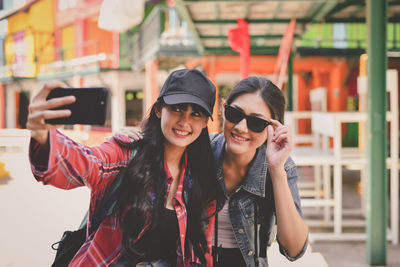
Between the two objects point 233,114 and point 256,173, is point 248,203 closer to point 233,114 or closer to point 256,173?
point 256,173

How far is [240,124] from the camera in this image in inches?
75.8

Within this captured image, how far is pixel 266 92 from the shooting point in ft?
6.55

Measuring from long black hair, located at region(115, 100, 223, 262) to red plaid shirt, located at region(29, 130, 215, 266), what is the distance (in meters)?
0.05

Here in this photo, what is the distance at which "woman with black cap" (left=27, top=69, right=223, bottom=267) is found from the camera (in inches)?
64.3

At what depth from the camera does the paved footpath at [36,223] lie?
285 centimetres

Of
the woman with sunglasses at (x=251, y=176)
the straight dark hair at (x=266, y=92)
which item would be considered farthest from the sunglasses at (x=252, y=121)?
the straight dark hair at (x=266, y=92)

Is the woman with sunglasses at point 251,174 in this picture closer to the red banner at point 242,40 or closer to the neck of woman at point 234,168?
the neck of woman at point 234,168

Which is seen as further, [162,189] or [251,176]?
[251,176]

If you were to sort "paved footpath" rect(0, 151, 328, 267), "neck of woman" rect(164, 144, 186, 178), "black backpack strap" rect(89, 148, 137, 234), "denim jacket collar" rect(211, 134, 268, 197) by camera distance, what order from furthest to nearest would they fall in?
"paved footpath" rect(0, 151, 328, 267) → "denim jacket collar" rect(211, 134, 268, 197) → "neck of woman" rect(164, 144, 186, 178) → "black backpack strap" rect(89, 148, 137, 234)

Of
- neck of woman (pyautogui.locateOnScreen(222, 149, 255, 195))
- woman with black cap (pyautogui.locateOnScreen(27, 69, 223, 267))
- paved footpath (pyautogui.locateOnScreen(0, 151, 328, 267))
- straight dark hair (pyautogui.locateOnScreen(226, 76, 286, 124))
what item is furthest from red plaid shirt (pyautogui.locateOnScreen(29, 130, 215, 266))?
straight dark hair (pyautogui.locateOnScreen(226, 76, 286, 124))

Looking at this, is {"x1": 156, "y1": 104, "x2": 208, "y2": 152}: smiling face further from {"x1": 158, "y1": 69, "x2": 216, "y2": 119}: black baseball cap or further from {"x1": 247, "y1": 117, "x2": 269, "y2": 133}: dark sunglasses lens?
{"x1": 247, "y1": 117, "x2": 269, "y2": 133}: dark sunglasses lens

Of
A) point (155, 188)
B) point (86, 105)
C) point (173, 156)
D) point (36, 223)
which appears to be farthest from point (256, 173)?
point (36, 223)

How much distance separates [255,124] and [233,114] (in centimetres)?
14

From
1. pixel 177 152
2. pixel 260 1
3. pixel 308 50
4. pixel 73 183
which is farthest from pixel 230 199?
pixel 308 50
